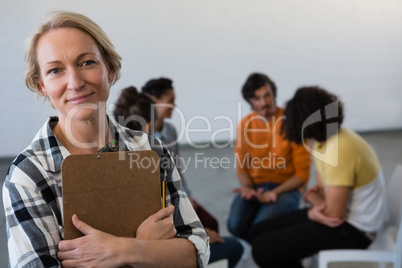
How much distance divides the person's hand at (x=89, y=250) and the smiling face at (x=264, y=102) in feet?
7.25

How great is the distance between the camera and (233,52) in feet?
16.3

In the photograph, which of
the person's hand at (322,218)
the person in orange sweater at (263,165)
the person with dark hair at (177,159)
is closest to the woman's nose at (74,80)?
the person with dark hair at (177,159)

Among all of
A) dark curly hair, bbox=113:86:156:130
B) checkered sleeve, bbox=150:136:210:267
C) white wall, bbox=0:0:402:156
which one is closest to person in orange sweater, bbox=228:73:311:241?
dark curly hair, bbox=113:86:156:130

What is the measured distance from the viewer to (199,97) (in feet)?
16.0

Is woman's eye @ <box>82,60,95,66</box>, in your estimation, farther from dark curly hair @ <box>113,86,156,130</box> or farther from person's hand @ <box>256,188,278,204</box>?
person's hand @ <box>256,188,278,204</box>

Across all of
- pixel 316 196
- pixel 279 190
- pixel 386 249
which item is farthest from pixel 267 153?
pixel 386 249

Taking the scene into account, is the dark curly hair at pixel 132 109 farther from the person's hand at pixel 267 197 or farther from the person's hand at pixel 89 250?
the person's hand at pixel 89 250

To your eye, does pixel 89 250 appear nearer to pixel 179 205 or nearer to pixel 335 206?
pixel 179 205

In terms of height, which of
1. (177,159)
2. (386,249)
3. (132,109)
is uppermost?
(132,109)

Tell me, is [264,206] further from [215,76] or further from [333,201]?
[215,76]

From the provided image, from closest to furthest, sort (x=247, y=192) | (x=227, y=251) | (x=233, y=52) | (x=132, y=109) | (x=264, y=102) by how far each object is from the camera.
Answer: (x=132, y=109)
(x=227, y=251)
(x=247, y=192)
(x=264, y=102)
(x=233, y=52)

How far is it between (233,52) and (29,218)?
423 centimetres

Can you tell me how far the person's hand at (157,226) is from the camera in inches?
37.8

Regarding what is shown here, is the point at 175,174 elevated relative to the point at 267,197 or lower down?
elevated
